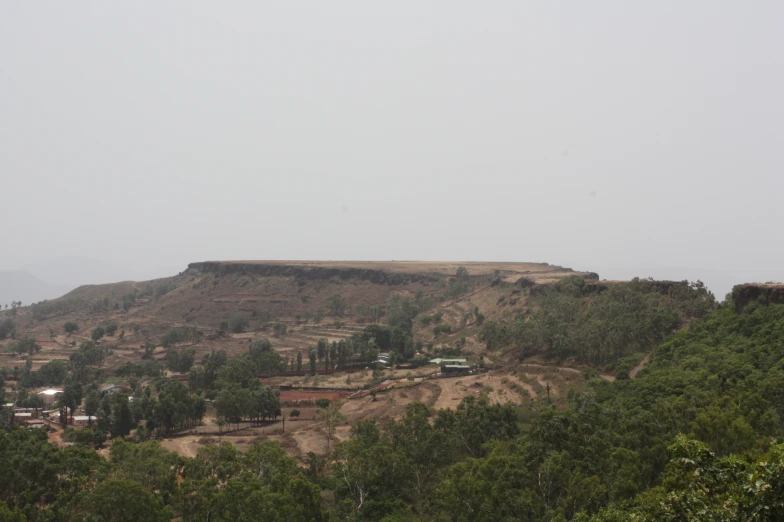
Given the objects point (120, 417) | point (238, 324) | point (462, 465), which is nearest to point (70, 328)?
point (238, 324)

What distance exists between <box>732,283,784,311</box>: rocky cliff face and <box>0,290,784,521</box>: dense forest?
749 centimetres

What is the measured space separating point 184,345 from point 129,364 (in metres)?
23.4

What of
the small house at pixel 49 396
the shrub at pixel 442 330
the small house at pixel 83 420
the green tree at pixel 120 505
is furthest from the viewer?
the shrub at pixel 442 330

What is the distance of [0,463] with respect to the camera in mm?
36875

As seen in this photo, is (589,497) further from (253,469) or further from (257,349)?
(257,349)

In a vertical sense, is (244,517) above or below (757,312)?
below

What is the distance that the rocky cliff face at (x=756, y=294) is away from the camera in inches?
2223

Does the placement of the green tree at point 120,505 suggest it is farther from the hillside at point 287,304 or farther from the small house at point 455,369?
the hillside at point 287,304

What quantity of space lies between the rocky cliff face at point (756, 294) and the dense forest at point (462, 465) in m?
7.49

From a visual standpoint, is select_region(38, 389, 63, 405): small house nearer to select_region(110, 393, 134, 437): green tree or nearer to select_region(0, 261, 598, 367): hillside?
select_region(110, 393, 134, 437): green tree

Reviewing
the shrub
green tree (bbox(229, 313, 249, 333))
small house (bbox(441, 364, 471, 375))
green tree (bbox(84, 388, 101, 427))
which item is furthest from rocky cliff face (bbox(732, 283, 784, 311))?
green tree (bbox(229, 313, 249, 333))

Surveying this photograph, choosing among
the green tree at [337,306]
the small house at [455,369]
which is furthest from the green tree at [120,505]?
the green tree at [337,306]

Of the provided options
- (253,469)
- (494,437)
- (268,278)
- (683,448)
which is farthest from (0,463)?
(268,278)

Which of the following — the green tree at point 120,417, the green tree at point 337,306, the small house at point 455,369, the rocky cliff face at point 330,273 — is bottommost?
the green tree at point 120,417
